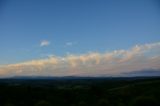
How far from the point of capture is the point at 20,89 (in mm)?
80562

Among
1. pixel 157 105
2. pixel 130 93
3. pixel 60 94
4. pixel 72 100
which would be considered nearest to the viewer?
pixel 157 105

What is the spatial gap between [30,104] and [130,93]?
34172 millimetres

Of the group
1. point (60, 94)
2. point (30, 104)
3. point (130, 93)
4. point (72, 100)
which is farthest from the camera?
point (130, 93)

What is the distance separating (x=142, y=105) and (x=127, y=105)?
11.0ft

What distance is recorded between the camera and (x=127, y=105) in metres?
64.5

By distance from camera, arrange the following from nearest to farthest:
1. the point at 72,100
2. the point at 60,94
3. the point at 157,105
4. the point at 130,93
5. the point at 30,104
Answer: the point at 157,105
the point at 30,104
the point at 72,100
the point at 60,94
the point at 130,93

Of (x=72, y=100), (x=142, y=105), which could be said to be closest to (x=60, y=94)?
(x=72, y=100)

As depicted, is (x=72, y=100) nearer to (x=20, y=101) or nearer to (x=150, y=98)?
(x=20, y=101)

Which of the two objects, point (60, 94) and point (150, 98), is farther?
point (60, 94)

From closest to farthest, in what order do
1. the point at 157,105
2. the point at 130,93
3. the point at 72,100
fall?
the point at 157,105 < the point at 72,100 < the point at 130,93

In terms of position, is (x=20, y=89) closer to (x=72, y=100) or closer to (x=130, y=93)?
(x=72, y=100)

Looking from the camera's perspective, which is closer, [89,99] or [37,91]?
[89,99]

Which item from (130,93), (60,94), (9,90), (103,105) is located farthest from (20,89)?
(130,93)

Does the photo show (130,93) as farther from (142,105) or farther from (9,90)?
(9,90)
